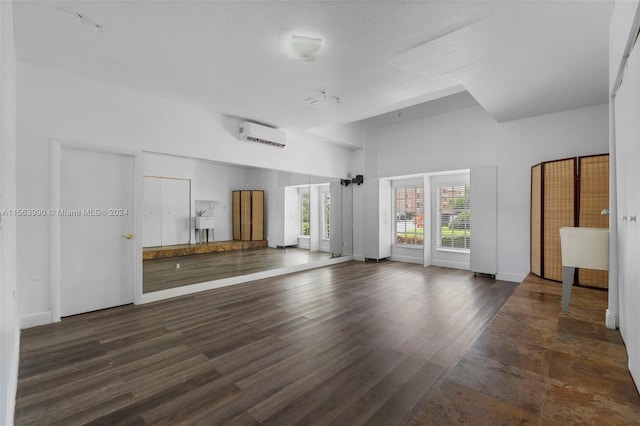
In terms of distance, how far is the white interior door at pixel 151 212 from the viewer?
4.34 m

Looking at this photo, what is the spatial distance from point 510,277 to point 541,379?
4.18m

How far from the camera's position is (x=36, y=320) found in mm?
3389

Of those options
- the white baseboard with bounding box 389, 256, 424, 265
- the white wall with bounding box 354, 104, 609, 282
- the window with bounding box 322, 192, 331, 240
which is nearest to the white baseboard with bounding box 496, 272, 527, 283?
the white wall with bounding box 354, 104, 609, 282

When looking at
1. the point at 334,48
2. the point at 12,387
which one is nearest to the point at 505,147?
the point at 334,48

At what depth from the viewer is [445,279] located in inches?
227

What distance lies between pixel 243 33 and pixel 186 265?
11.7 feet

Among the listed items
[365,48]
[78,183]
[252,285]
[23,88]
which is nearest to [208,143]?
[78,183]

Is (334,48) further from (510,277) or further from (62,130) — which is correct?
(510,277)

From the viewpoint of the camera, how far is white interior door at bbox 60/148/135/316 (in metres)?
3.71

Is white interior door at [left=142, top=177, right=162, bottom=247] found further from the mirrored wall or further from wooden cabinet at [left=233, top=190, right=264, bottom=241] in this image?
wooden cabinet at [left=233, top=190, right=264, bottom=241]

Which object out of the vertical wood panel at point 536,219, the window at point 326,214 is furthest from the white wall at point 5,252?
the vertical wood panel at point 536,219

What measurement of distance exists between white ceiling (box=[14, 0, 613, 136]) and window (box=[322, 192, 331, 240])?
11.1ft

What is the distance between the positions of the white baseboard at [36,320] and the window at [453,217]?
730 cm

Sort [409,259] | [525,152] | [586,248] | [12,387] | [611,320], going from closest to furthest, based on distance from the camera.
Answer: [12,387]
[611,320]
[586,248]
[525,152]
[409,259]
